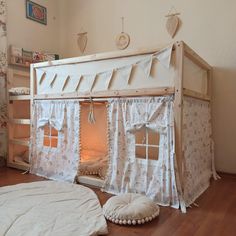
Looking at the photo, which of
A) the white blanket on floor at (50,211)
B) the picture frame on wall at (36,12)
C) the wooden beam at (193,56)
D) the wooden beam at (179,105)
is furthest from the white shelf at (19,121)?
the wooden beam at (193,56)

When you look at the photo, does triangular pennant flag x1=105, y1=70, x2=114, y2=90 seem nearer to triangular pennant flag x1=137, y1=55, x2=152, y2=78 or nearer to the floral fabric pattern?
triangular pennant flag x1=137, y1=55, x2=152, y2=78

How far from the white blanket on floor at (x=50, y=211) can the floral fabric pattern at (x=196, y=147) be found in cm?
82

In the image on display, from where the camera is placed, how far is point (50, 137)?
2910 millimetres

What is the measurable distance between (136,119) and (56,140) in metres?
1.28

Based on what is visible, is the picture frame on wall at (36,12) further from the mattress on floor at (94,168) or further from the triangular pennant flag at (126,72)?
the mattress on floor at (94,168)

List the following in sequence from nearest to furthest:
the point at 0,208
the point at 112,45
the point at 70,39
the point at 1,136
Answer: the point at 0,208 < the point at 1,136 < the point at 112,45 < the point at 70,39

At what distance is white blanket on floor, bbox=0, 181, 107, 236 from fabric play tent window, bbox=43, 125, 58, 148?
0.60m

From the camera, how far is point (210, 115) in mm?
3014

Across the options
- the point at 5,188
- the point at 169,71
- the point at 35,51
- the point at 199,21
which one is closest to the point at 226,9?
the point at 199,21

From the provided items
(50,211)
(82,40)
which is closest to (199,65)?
(50,211)

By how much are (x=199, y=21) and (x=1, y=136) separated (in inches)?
120

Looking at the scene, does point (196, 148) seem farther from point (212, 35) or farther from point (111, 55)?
point (212, 35)

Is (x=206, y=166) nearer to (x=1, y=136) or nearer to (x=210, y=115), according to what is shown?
(x=210, y=115)

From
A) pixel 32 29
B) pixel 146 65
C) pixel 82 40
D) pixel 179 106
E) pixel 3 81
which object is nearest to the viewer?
pixel 179 106
